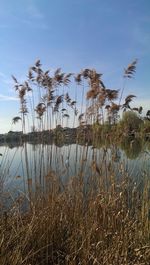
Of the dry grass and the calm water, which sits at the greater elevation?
the calm water

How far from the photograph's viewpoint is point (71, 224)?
11.0ft

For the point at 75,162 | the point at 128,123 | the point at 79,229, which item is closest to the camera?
the point at 79,229

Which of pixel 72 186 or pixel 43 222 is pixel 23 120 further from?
pixel 43 222

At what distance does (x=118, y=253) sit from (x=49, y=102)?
1.83 meters

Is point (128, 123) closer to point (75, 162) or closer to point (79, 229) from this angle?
point (75, 162)

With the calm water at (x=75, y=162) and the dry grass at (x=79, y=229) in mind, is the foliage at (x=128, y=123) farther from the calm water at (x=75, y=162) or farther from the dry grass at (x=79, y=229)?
the dry grass at (x=79, y=229)

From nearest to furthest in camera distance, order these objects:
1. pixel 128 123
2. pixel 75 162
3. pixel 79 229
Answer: pixel 79 229 < pixel 75 162 < pixel 128 123

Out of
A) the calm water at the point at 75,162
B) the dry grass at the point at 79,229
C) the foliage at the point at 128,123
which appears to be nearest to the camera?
the dry grass at the point at 79,229

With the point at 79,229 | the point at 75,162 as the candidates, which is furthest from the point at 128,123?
the point at 79,229

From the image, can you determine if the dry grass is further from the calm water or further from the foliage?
the foliage

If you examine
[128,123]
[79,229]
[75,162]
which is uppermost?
[128,123]

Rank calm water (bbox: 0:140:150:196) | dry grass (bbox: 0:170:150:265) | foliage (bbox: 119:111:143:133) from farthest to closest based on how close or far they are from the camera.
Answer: foliage (bbox: 119:111:143:133)
calm water (bbox: 0:140:150:196)
dry grass (bbox: 0:170:150:265)

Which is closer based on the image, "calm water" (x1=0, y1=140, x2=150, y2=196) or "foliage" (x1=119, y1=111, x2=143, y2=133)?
"calm water" (x1=0, y1=140, x2=150, y2=196)

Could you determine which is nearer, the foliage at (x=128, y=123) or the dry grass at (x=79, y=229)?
the dry grass at (x=79, y=229)
